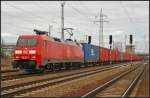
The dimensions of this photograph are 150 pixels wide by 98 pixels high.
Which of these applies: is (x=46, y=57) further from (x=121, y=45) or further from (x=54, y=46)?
(x=121, y=45)

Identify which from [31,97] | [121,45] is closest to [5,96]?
[31,97]

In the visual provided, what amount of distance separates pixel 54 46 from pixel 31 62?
4981 mm

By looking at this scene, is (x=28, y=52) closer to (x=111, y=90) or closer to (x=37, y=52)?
(x=37, y=52)

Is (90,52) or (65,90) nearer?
(65,90)

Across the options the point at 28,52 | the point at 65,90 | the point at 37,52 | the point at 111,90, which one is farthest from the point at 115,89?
the point at 28,52

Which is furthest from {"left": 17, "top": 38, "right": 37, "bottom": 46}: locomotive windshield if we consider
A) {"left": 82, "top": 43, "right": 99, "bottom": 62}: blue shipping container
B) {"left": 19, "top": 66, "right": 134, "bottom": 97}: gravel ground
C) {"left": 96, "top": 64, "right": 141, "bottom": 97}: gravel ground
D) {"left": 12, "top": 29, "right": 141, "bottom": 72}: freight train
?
{"left": 82, "top": 43, "right": 99, "bottom": 62}: blue shipping container

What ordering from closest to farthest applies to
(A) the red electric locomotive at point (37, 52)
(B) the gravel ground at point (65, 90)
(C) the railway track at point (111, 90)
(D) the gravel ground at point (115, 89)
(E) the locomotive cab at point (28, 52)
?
(B) the gravel ground at point (65, 90) < (C) the railway track at point (111, 90) < (D) the gravel ground at point (115, 89) < (E) the locomotive cab at point (28, 52) < (A) the red electric locomotive at point (37, 52)

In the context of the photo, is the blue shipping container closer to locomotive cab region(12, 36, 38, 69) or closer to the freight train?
the freight train

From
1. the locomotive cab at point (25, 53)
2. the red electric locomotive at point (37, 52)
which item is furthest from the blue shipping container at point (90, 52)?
the locomotive cab at point (25, 53)

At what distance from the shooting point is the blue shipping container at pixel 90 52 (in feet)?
176

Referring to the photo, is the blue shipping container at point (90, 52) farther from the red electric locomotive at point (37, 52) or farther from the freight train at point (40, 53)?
the red electric locomotive at point (37, 52)

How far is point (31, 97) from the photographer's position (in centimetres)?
1525

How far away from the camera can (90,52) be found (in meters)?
55.6

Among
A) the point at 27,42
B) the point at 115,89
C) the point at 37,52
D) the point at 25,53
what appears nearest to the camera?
the point at 115,89
